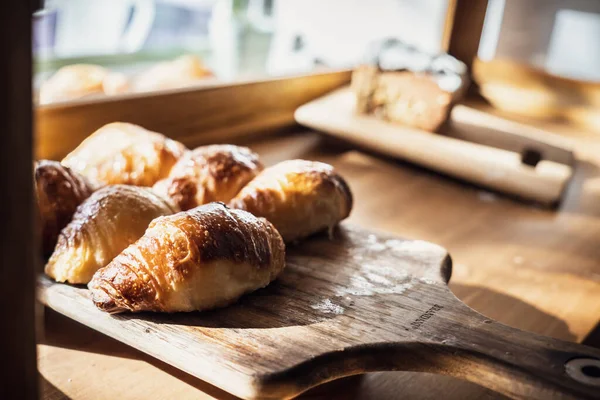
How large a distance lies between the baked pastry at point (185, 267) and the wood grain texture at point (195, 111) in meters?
0.51

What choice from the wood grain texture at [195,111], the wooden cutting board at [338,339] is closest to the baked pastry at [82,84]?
the wood grain texture at [195,111]

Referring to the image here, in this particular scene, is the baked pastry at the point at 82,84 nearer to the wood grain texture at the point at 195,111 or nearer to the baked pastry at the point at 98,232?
the wood grain texture at the point at 195,111

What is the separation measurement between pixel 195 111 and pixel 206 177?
0.60m

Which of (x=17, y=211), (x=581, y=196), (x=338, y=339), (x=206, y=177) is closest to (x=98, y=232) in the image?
(x=206, y=177)

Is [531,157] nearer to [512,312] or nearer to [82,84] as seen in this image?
[512,312]

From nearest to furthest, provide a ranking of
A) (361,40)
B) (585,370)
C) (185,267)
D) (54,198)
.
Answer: (585,370), (185,267), (54,198), (361,40)

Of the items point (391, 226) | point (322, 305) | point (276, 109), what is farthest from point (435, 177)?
point (322, 305)

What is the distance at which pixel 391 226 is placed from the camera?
1.31m

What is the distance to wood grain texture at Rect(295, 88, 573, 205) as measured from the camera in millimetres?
1512

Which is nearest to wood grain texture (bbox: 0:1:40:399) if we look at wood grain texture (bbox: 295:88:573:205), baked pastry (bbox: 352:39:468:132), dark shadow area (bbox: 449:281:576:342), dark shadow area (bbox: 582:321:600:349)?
dark shadow area (bbox: 449:281:576:342)

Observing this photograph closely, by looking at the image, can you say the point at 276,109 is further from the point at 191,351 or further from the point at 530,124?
the point at 191,351

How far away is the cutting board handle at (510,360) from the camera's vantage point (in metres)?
0.61

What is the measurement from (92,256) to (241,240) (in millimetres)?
204

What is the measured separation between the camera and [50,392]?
28.0 inches
